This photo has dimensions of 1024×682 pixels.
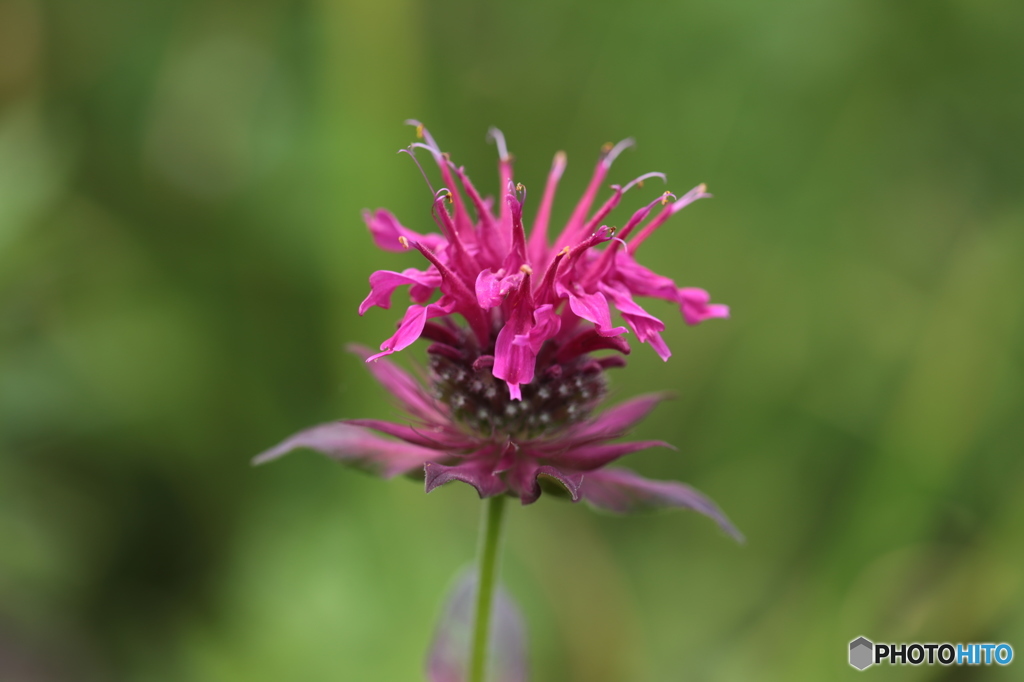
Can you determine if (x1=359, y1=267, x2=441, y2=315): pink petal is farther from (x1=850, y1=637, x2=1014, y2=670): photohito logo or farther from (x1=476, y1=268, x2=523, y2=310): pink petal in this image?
(x1=850, y1=637, x2=1014, y2=670): photohito logo

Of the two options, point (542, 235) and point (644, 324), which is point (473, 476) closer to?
point (644, 324)

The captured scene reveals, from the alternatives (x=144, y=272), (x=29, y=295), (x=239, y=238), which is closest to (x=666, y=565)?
(x=239, y=238)

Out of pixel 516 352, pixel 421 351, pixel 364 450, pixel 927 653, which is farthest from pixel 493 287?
pixel 927 653

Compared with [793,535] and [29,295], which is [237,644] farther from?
[793,535]

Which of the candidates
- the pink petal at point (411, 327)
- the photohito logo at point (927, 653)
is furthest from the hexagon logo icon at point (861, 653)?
the pink petal at point (411, 327)

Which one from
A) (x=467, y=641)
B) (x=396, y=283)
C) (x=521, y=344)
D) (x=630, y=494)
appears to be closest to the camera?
(x=521, y=344)

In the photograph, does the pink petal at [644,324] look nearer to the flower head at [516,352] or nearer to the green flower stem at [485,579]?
the flower head at [516,352]
